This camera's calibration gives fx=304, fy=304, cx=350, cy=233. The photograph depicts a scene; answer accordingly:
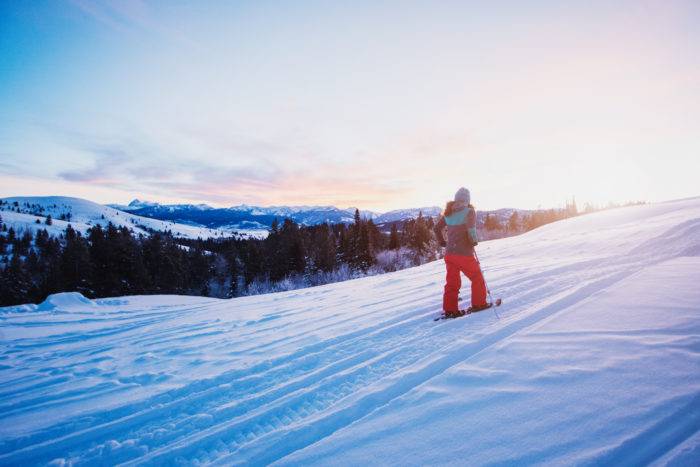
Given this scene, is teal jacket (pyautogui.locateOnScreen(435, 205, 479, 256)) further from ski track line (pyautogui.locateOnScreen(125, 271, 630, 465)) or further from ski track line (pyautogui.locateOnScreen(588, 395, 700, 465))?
ski track line (pyautogui.locateOnScreen(588, 395, 700, 465))

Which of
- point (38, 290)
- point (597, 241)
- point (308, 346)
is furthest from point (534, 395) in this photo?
point (38, 290)

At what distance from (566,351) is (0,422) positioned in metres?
5.65

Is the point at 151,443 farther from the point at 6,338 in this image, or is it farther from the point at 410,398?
the point at 6,338

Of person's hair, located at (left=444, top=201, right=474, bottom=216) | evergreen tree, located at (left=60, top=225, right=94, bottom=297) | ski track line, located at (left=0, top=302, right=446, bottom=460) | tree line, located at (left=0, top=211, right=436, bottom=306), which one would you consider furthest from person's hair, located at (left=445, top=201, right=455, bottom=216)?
evergreen tree, located at (left=60, top=225, right=94, bottom=297)

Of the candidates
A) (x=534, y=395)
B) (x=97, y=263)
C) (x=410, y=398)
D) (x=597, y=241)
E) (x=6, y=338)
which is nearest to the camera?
(x=534, y=395)

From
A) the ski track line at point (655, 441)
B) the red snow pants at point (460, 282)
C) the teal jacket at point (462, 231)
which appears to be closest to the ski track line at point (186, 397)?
the red snow pants at point (460, 282)

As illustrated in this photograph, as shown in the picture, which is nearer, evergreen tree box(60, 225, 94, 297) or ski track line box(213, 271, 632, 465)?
ski track line box(213, 271, 632, 465)

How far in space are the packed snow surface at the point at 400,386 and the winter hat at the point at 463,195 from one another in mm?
1820

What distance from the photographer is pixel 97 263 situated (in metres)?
31.8

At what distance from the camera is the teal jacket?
4941 mm

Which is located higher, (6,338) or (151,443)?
(6,338)

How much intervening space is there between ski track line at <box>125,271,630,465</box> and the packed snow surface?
0.01m

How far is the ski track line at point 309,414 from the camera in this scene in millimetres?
2315

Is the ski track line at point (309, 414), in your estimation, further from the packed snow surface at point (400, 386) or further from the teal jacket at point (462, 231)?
the teal jacket at point (462, 231)
